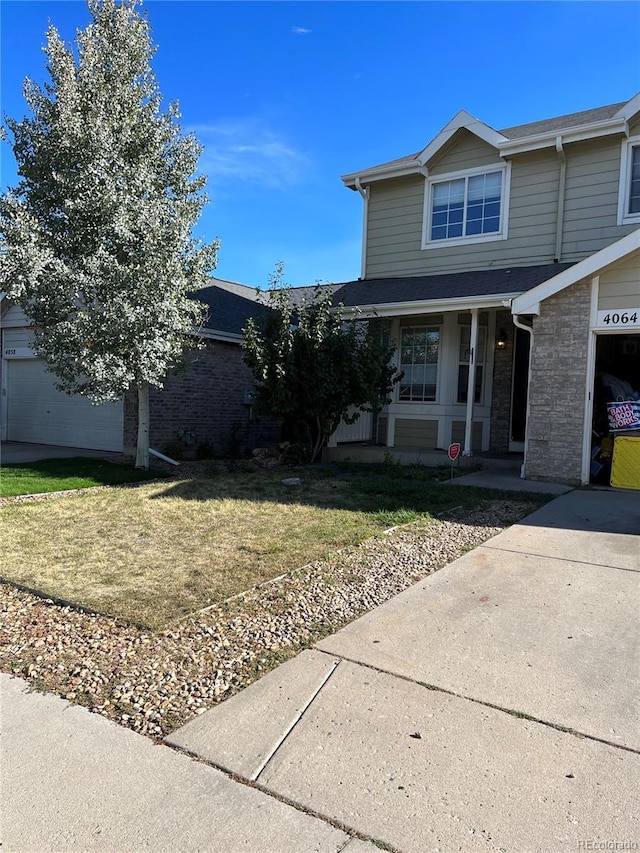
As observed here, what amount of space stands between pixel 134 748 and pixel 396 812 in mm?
1215

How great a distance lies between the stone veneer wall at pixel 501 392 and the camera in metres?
13.1

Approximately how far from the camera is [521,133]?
43.4 ft

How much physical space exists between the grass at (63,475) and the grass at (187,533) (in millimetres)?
713

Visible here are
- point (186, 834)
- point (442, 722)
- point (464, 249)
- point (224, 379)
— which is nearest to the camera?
point (186, 834)

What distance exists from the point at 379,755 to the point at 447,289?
10.3m

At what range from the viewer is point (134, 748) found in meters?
2.68

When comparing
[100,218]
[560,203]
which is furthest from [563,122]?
[100,218]

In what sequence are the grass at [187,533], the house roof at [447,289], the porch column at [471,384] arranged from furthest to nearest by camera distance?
the porch column at [471,384], the house roof at [447,289], the grass at [187,533]

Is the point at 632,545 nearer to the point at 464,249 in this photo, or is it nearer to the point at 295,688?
the point at 295,688

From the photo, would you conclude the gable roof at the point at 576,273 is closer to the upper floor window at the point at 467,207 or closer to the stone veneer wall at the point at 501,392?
the stone veneer wall at the point at 501,392

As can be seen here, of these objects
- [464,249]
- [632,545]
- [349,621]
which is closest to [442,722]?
[349,621]

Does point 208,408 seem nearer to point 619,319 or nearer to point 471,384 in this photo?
point 471,384

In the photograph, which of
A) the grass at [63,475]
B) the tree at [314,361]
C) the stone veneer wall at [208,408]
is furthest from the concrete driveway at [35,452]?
the tree at [314,361]

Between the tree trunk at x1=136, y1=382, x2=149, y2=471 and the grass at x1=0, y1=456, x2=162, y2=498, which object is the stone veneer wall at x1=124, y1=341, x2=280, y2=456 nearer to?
the tree trunk at x1=136, y1=382, x2=149, y2=471
